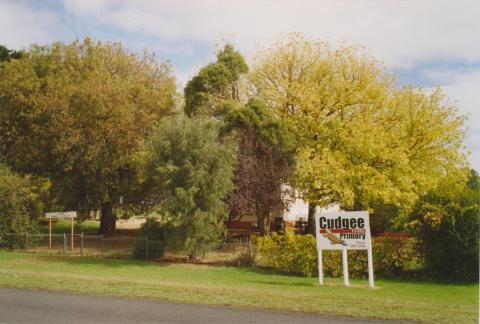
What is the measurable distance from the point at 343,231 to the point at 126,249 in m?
15.1

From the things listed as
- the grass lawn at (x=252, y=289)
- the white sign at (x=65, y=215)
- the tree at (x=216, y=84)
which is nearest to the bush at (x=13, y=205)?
the white sign at (x=65, y=215)

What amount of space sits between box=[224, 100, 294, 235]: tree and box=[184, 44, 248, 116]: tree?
3.73 m

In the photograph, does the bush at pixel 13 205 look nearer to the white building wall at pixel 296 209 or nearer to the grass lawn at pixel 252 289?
the grass lawn at pixel 252 289

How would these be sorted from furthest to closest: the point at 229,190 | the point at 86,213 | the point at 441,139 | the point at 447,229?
the point at 86,213 → the point at 441,139 → the point at 229,190 → the point at 447,229

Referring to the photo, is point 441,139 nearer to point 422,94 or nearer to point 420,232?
point 422,94

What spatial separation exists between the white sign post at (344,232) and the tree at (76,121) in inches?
615

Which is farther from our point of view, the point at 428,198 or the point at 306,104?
the point at 306,104

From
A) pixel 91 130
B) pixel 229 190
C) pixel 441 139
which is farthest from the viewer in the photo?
pixel 91 130

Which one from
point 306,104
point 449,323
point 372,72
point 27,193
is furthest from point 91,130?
point 449,323

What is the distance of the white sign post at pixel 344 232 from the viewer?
16891mm

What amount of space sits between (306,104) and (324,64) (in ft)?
11.5

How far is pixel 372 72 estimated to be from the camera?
30516mm

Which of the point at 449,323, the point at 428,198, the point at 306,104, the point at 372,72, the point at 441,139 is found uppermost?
the point at 372,72

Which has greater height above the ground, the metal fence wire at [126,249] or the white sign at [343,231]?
the white sign at [343,231]
